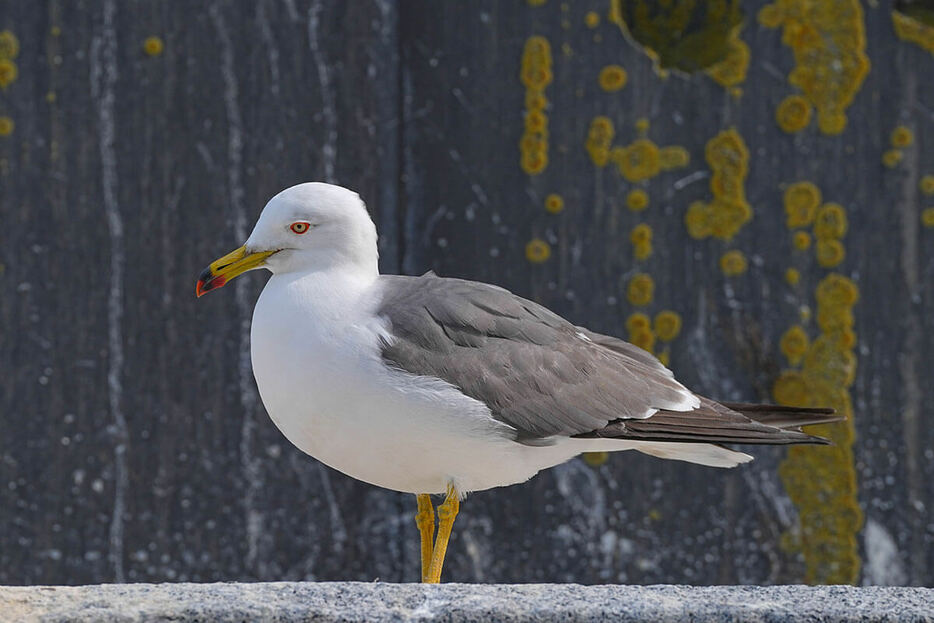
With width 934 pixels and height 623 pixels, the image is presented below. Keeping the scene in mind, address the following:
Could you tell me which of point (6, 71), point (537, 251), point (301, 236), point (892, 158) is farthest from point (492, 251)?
point (6, 71)

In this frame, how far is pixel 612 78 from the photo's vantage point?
3430 mm

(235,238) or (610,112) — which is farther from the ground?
(610,112)

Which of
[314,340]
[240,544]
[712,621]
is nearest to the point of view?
[712,621]

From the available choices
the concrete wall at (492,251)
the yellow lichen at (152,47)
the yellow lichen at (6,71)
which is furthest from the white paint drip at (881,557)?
the yellow lichen at (6,71)

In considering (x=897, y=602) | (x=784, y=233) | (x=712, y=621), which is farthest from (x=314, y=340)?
(x=784, y=233)

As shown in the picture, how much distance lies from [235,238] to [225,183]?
0.16 m

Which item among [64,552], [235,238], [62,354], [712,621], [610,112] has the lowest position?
[64,552]

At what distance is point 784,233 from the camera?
3.41m

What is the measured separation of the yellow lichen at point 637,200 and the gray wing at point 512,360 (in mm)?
880

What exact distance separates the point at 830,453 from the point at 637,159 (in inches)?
40.3

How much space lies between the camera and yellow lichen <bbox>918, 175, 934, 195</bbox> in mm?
3385

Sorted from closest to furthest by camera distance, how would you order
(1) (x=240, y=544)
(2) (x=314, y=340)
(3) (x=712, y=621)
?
(3) (x=712, y=621)
(2) (x=314, y=340)
(1) (x=240, y=544)

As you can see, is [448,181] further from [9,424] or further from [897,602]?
[897,602]

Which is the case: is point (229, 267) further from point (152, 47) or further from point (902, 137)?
point (902, 137)
